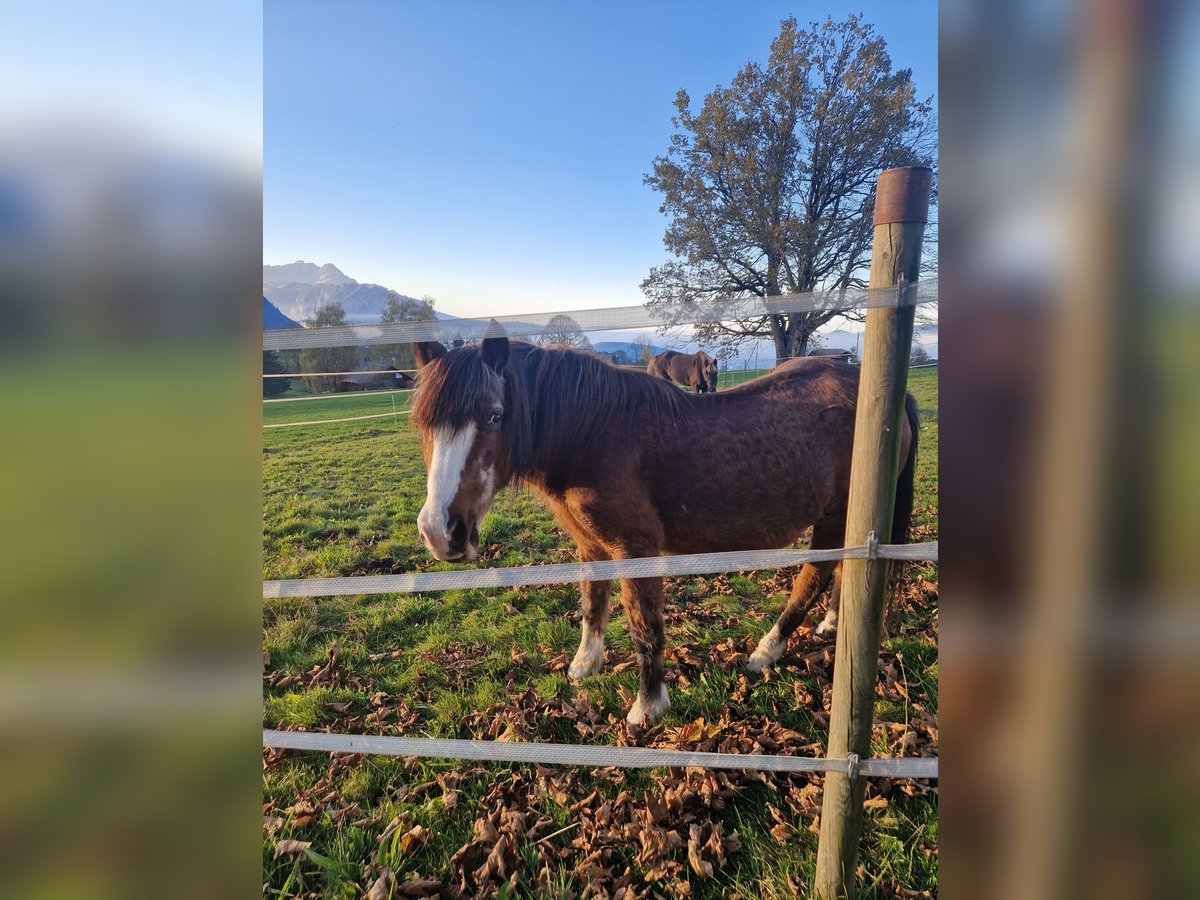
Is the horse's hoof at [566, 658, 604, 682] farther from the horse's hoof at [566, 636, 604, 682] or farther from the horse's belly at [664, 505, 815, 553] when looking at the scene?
the horse's belly at [664, 505, 815, 553]

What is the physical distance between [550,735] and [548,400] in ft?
5.37

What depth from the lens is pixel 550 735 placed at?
239 centimetres

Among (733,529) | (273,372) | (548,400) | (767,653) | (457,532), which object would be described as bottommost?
(767,653)

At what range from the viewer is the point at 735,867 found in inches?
68.7

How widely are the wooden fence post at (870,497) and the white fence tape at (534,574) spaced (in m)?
0.12

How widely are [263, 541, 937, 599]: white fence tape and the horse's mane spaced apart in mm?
637

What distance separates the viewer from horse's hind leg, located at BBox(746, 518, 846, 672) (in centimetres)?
269

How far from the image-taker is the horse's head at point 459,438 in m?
1.95

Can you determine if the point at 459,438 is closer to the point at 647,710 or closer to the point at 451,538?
the point at 451,538

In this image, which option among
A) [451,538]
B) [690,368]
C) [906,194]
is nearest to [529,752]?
[451,538]
